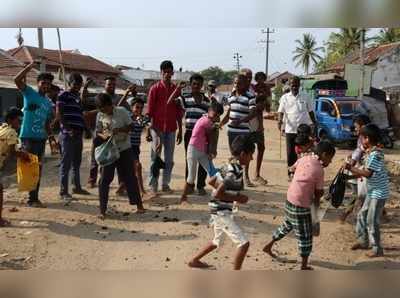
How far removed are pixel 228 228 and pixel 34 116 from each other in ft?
9.91

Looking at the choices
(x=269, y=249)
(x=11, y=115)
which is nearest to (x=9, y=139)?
(x=11, y=115)

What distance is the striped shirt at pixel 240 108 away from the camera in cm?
630

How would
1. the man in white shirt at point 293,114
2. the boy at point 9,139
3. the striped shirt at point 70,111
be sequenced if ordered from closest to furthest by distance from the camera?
the boy at point 9,139
the striped shirt at point 70,111
the man in white shirt at point 293,114

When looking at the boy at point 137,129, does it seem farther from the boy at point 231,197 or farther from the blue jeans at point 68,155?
the boy at point 231,197

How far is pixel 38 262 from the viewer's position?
3.97m

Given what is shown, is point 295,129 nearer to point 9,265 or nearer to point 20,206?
point 20,206

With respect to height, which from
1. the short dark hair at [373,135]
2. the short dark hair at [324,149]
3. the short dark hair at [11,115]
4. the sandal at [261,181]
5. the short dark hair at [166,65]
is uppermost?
the short dark hair at [166,65]

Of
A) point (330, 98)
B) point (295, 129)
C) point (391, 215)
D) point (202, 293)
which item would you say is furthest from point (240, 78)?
point (330, 98)

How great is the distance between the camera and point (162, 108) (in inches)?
242

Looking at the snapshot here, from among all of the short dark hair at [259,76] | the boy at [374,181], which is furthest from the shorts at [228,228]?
the short dark hair at [259,76]

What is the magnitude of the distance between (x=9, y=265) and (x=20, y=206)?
1.93 m

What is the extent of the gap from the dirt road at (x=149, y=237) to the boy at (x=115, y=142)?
0.25 m

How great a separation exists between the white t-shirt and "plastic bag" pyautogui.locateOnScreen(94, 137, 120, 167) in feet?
9.27

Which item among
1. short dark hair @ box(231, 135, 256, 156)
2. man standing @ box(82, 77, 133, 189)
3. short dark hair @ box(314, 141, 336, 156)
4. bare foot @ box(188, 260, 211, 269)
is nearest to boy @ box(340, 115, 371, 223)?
short dark hair @ box(314, 141, 336, 156)
